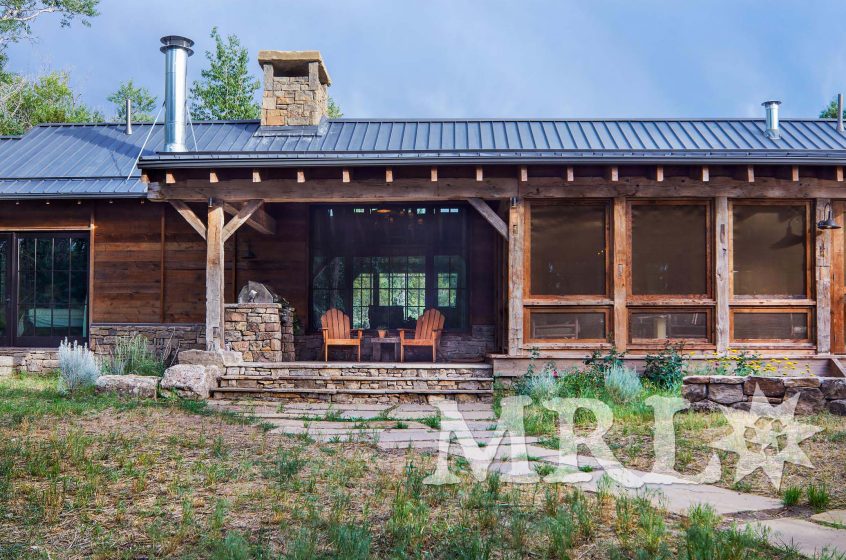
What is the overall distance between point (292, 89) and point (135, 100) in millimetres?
19214

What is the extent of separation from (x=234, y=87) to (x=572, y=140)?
17.0 meters

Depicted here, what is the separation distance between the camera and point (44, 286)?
11.1 m

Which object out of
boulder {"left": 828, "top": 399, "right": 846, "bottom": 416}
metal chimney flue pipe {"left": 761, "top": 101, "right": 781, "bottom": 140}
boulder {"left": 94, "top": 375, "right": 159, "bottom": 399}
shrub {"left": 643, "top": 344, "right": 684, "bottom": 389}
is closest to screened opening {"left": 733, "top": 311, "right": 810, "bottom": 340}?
shrub {"left": 643, "top": 344, "right": 684, "bottom": 389}

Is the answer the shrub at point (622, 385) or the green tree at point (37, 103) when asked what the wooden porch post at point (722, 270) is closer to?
the shrub at point (622, 385)

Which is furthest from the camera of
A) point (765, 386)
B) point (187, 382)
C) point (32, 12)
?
point (32, 12)

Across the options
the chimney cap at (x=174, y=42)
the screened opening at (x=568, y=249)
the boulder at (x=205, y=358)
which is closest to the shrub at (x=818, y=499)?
the screened opening at (x=568, y=249)

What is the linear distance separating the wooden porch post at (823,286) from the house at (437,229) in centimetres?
2

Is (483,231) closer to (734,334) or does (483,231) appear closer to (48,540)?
(734,334)

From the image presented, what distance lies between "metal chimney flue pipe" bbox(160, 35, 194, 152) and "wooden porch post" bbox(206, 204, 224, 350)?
2066 mm

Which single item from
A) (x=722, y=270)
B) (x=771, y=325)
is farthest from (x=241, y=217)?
(x=771, y=325)

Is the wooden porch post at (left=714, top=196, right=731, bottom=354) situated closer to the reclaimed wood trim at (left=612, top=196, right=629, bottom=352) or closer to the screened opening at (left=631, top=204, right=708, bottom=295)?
the screened opening at (left=631, top=204, right=708, bottom=295)

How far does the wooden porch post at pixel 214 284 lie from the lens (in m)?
9.04

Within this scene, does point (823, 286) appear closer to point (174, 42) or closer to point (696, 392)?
point (696, 392)

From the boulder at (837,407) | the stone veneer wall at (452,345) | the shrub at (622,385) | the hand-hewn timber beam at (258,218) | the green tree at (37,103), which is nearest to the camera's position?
the boulder at (837,407)
